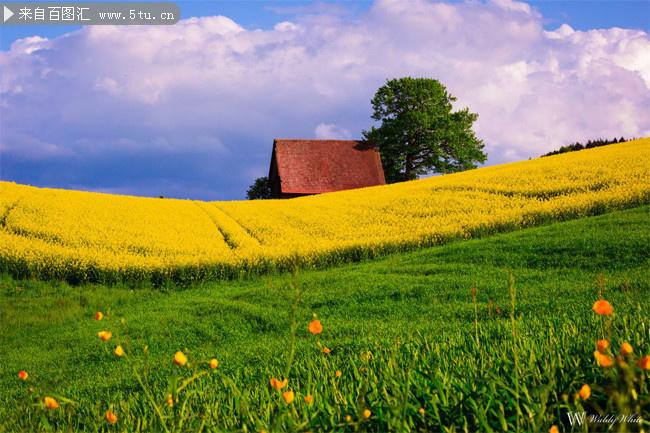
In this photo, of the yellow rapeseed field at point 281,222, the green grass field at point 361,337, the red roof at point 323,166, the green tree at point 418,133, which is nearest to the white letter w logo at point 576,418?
the green grass field at point 361,337

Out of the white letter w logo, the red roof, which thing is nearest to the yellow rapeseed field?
the red roof

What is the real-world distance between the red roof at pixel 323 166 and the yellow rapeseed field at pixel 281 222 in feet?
39.2

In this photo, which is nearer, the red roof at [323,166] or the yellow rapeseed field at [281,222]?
the yellow rapeseed field at [281,222]

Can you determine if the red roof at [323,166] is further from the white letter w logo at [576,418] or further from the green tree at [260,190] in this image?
the white letter w logo at [576,418]

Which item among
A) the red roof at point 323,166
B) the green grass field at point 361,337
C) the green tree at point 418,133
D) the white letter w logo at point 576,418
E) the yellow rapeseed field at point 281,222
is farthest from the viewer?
the green tree at point 418,133

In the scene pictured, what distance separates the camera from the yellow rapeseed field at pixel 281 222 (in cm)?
1612

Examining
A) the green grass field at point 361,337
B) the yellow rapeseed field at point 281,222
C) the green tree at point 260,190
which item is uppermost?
the green tree at point 260,190

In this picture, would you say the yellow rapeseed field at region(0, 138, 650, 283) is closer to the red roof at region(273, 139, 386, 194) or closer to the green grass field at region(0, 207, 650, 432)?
the green grass field at region(0, 207, 650, 432)

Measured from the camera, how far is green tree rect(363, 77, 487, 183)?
46.5 m

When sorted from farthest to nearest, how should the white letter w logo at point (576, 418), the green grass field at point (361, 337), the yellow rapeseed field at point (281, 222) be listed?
the yellow rapeseed field at point (281, 222), the green grass field at point (361, 337), the white letter w logo at point (576, 418)

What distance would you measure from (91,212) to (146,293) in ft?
26.9

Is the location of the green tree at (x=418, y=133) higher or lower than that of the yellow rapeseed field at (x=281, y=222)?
higher

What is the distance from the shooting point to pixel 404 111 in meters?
47.8

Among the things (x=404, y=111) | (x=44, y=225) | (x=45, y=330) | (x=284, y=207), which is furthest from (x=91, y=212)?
(x=404, y=111)
